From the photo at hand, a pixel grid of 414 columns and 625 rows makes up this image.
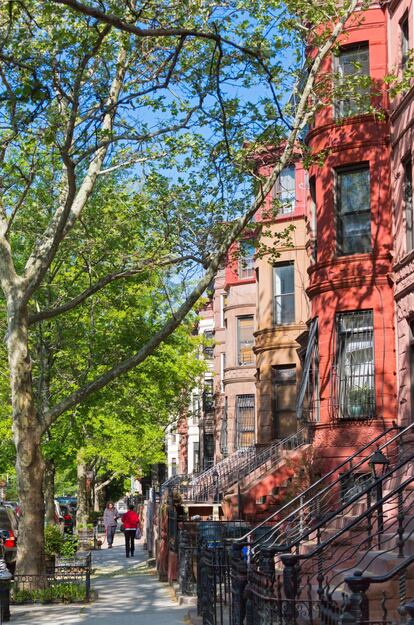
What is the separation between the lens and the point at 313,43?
1852 centimetres

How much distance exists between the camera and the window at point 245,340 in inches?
1668

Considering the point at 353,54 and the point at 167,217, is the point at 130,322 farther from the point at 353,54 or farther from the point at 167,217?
the point at 353,54

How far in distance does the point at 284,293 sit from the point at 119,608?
17.0m

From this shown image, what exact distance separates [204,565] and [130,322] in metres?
15.8

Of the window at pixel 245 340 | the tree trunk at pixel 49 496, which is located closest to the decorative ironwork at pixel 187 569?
the tree trunk at pixel 49 496

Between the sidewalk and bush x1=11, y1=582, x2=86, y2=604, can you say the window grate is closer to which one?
the sidewalk

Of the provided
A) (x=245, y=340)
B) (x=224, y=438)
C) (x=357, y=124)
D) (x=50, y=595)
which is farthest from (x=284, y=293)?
(x=50, y=595)

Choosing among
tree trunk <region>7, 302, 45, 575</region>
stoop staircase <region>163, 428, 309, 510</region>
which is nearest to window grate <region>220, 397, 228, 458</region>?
stoop staircase <region>163, 428, 309, 510</region>

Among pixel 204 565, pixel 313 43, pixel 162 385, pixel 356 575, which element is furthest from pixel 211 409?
pixel 356 575

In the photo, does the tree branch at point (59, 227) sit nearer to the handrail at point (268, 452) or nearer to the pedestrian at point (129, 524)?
the handrail at point (268, 452)

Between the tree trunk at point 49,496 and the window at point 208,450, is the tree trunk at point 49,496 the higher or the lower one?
the lower one

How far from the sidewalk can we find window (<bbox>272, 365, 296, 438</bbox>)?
8748mm

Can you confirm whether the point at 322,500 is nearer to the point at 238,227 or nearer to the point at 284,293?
the point at 238,227

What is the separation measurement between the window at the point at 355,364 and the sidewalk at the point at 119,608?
5.56 m
